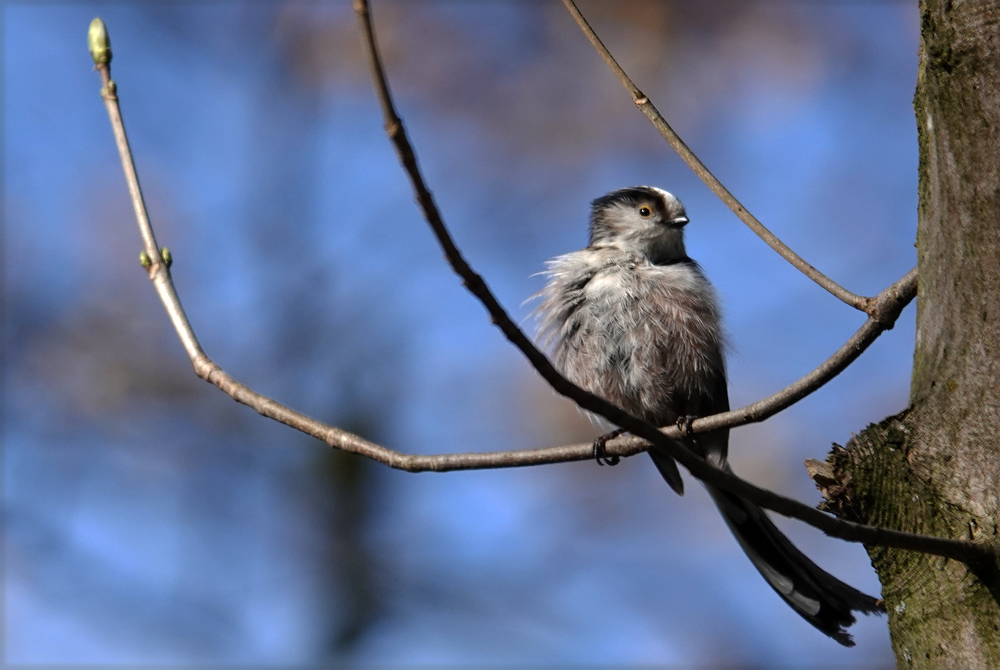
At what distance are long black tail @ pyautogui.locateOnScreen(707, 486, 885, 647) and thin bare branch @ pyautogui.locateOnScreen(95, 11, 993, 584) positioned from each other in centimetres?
95

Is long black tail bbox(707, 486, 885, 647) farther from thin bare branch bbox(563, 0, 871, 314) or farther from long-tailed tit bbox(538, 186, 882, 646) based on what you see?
thin bare branch bbox(563, 0, 871, 314)

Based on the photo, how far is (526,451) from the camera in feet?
7.00

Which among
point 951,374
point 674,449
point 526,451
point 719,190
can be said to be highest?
point 719,190

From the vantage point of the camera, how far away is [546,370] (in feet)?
5.22

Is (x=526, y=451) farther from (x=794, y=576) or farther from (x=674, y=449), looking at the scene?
(x=794, y=576)

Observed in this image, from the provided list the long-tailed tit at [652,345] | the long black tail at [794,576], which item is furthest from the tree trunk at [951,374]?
the long-tailed tit at [652,345]

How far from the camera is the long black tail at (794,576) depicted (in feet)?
9.62

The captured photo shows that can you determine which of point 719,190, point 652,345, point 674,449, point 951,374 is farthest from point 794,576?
point 674,449

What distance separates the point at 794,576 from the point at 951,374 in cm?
193

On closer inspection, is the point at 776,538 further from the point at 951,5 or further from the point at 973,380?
the point at 951,5

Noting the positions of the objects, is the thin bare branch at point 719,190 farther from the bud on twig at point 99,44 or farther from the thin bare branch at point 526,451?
the bud on twig at point 99,44

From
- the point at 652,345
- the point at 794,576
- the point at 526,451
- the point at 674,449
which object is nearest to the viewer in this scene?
the point at 674,449

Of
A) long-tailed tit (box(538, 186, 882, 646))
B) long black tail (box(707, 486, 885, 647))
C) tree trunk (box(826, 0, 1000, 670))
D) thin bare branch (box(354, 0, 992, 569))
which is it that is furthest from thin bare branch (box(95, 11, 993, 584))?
long-tailed tit (box(538, 186, 882, 646))

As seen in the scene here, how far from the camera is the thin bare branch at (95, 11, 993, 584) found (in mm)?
1498
